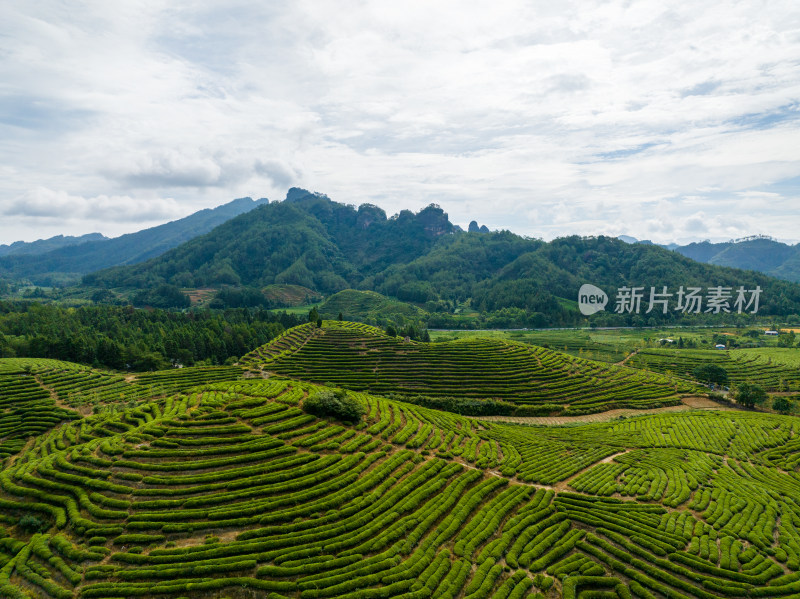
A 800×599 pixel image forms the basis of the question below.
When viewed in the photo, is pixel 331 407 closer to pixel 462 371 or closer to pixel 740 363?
pixel 462 371

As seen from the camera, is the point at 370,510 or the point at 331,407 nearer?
the point at 370,510

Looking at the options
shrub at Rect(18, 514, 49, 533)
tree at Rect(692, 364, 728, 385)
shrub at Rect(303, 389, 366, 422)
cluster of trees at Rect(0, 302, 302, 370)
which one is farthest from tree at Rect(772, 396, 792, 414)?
cluster of trees at Rect(0, 302, 302, 370)

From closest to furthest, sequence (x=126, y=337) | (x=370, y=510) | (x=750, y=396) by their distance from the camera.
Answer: (x=370, y=510)
(x=750, y=396)
(x=126, y=337)

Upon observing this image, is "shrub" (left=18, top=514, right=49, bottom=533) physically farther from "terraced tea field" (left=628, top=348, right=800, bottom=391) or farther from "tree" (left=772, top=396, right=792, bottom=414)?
"terraced tea field" (left=628, top=348, right=800, bottom=391)

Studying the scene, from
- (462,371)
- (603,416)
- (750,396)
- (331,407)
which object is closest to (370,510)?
(331,407)

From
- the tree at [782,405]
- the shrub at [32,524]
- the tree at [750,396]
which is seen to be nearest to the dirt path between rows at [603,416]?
the tree at [750,396]
